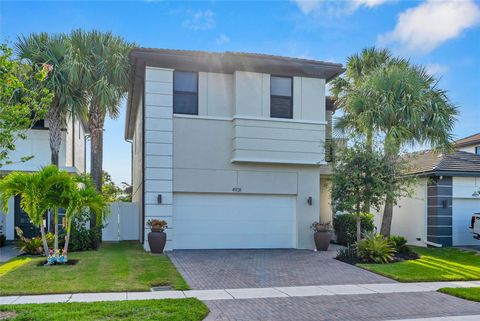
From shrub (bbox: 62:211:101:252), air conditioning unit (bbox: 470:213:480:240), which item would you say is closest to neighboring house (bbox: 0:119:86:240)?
shrub (bbox: 62:211:101:252)

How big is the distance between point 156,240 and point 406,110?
9.54 metres

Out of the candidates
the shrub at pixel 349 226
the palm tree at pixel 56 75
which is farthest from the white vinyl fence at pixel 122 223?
the shrub at pixel 349 226

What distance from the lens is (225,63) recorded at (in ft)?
50.2

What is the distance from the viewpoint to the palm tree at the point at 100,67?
16094mm

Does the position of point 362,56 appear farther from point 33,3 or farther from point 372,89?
point 33,3

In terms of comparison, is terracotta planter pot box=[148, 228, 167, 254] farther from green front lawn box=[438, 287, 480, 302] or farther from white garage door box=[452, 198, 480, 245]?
white garage door box=[452, 198, 480, 245]

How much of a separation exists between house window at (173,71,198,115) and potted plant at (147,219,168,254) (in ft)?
12.8

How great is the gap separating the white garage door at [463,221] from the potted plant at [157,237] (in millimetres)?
11612

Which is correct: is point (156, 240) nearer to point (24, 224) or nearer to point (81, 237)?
point (81, 237)

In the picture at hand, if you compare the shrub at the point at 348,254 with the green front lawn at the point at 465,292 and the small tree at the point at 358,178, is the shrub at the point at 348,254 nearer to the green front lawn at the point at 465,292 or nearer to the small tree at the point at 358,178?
the small tree at the point at 358,178

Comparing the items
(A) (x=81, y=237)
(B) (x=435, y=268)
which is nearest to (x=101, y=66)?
(A) (x=81, y=237)

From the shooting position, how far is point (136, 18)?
1223cm

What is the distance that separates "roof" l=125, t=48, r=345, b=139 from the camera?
576 inches

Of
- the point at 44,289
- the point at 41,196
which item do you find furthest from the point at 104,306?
the point at 41,196
